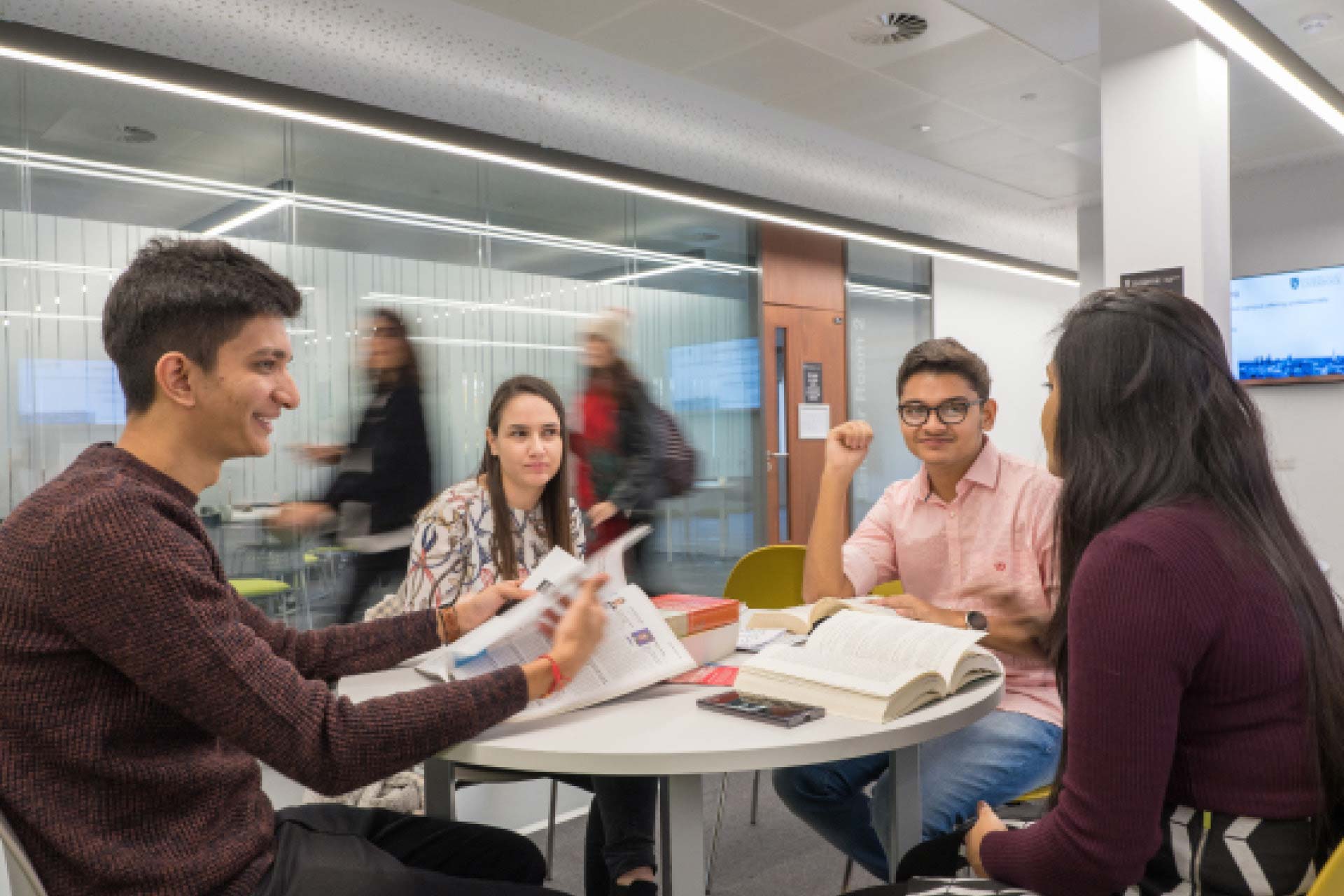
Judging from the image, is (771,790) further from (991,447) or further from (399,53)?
(399,53)

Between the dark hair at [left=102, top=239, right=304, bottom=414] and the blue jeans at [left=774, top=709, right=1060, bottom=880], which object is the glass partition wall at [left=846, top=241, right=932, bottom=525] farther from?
the dark hair at [left=102, top=239, right=304, bottom=414]

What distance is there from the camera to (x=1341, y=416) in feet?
20.0

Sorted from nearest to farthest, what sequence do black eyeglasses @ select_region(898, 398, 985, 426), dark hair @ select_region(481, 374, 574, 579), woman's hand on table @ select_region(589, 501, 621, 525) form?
black eyeglasses @ select_region(898, 398, 985, 426), dark hair @ select_region(481, 374, 574, 579), woman's hand on table @ select_region(589, 501, 621, 525)

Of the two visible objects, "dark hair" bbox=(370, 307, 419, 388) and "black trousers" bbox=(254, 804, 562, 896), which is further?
"dark hair" bbox=(370, 307, 419, 388)

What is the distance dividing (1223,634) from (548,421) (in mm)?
1781

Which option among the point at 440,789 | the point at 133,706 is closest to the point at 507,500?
the point at 440,789

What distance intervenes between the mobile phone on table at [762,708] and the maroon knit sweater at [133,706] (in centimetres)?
50

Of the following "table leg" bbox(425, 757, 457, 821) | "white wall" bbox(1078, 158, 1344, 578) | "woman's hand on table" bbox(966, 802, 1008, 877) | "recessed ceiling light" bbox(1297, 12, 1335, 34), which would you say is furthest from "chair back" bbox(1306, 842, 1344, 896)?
"white wall" bbox(1078, 158, 1344, 578)

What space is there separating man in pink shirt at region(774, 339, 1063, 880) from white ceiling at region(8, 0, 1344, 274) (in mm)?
2330

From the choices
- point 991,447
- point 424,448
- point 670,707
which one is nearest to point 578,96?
point 424,448

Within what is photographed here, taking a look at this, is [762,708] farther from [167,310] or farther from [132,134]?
[132,134]

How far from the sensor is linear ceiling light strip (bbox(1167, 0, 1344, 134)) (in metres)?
3.20

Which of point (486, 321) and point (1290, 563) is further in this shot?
point (486, 321)

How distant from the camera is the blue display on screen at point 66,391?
152 inches
